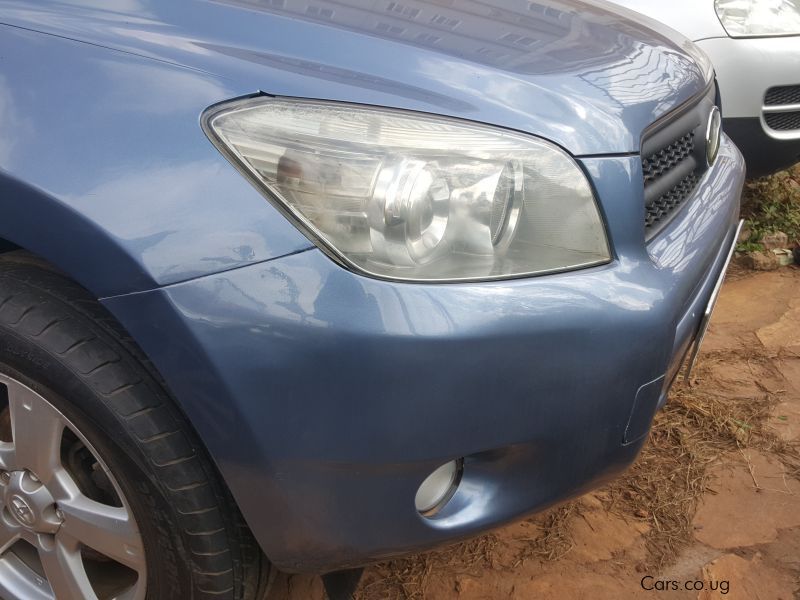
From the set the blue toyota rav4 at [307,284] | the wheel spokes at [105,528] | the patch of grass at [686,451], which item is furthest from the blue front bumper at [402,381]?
the patch of grass at [686,451]

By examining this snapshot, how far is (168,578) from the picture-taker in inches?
58.7

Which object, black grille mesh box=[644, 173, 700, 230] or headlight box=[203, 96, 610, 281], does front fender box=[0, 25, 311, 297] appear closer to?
headlight box=[203, 96, 610, 281]

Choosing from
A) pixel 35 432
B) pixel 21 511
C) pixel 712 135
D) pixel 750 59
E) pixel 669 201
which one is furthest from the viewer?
pixel 750 59

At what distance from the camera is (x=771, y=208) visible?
4.02 m

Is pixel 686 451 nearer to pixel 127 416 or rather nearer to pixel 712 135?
pixel 712 135

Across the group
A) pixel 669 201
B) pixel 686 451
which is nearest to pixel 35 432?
pixel 669 201

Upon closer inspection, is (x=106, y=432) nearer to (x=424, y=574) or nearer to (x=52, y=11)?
(x=52, y=11)

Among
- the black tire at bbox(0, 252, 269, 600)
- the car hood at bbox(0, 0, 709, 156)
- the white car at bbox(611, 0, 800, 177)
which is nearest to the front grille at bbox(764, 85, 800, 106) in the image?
the white car at bbox(611, 0, 800, 177)

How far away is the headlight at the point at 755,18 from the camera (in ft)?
10.8

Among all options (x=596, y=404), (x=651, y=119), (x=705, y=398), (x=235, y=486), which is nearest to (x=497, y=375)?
(x=596, y=404)

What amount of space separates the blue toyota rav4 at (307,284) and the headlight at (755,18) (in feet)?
7.01

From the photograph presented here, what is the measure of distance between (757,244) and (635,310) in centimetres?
281

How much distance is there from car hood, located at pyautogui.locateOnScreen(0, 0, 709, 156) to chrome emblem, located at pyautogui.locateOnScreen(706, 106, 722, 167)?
32 cm

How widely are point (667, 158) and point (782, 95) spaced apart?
1995mm
